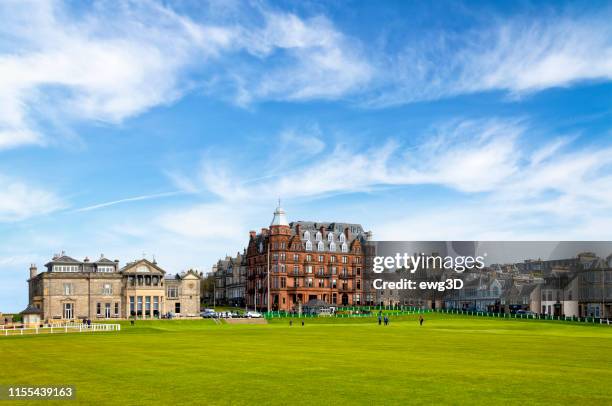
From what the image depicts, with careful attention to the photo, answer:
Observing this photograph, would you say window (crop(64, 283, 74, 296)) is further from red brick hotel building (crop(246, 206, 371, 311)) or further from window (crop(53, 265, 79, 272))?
red brick hotel building (crop(246, 206, 371, 311))

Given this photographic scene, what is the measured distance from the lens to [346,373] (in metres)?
31.3

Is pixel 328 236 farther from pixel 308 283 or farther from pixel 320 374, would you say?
pixel 320 374

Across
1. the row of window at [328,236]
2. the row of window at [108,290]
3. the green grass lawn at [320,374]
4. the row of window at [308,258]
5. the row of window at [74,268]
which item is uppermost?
the row of window at [328,236]

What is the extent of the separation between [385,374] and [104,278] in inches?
4323

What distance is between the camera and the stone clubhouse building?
128375mm

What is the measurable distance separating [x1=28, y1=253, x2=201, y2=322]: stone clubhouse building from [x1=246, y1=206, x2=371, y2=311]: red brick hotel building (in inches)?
1108

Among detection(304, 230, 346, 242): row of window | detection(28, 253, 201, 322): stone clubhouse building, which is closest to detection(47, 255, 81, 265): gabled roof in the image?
detection(28, 253, 201, 322): stone clubhouse building

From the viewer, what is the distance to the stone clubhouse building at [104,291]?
421 ft

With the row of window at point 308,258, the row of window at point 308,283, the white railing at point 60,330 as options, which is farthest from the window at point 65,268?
the row of window at point 308,258

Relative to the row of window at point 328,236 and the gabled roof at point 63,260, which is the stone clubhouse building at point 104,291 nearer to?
the gabled roof at point 63,260

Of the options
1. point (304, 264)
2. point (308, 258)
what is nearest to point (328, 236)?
point (308, 258)

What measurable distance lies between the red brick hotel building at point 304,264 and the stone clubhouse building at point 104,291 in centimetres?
2813

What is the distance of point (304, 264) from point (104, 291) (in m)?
50.9

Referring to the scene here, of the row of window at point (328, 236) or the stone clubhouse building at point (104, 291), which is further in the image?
the row of window at point (328, 236)
